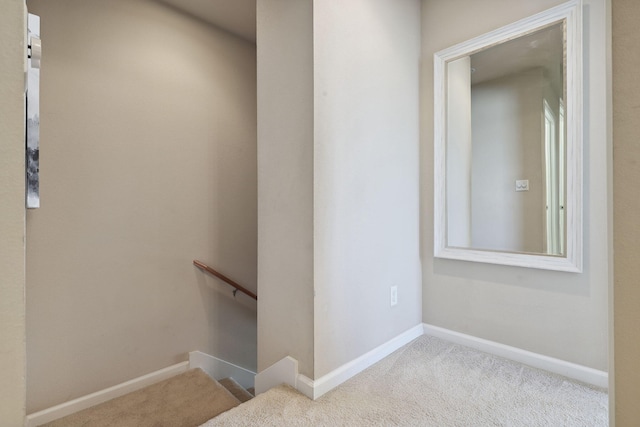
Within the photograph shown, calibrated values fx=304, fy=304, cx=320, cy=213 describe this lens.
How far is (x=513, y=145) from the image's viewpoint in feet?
5.70

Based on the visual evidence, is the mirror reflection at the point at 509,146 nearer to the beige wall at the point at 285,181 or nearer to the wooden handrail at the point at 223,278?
Result: the beige wall at the point at 285,181

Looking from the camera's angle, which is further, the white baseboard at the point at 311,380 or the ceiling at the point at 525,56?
the ceiling at the point at 525,56

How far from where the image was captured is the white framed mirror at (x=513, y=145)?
1.49 metres

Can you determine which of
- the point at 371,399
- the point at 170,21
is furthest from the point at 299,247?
the point at 170,21

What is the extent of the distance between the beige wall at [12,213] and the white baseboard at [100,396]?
1760 millimetres

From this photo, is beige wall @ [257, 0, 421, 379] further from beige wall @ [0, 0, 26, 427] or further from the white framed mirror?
beige wall @ [0, 0, 26, 427]

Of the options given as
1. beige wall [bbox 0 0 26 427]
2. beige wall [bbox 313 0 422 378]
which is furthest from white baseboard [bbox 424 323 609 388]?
beige wall [bbox 0 0 26 427]

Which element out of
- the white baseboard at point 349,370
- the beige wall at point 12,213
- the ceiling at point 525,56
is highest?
the ceiling at point 525,56

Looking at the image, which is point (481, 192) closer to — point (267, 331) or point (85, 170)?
point (267, 331)

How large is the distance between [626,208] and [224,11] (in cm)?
257

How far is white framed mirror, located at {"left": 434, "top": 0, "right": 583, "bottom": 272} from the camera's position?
149cm

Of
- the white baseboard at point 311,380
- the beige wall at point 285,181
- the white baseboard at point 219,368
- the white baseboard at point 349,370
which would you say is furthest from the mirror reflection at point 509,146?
the white baseboard at point 219,368

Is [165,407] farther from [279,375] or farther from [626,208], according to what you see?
[626,208]

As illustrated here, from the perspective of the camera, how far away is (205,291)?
2.37 meters
